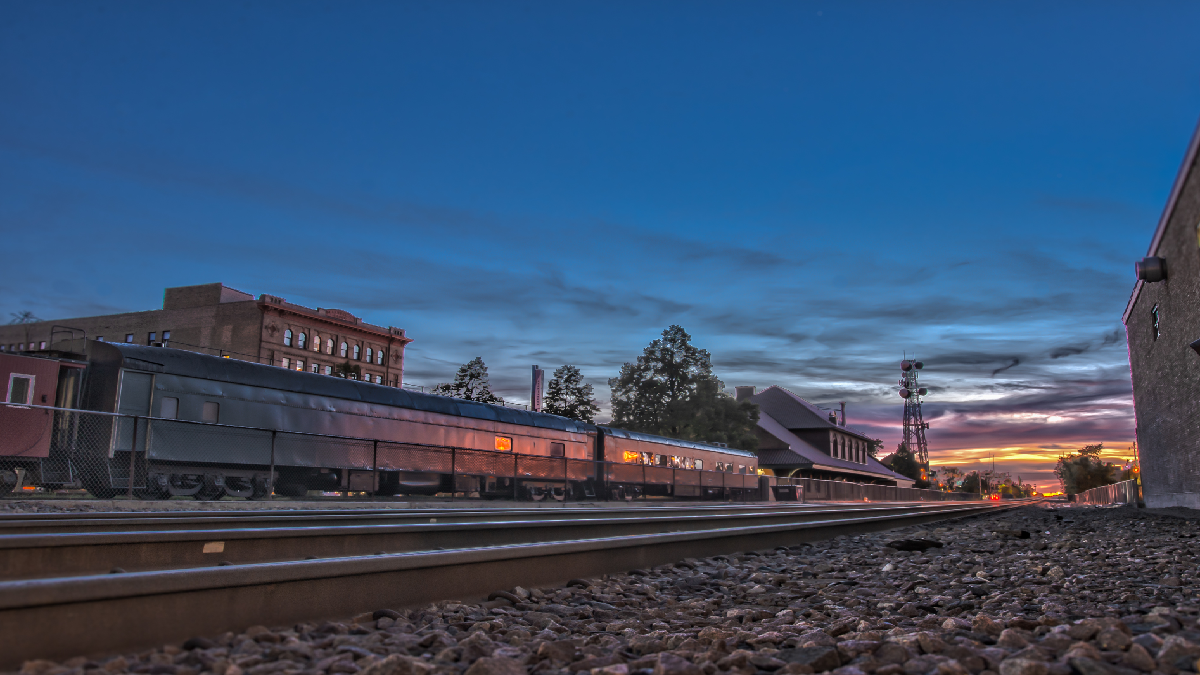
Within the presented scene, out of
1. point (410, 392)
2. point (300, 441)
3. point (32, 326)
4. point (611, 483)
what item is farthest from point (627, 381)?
point (32, 326)

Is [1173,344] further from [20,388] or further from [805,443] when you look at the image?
[805,443]

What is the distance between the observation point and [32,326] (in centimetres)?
8462

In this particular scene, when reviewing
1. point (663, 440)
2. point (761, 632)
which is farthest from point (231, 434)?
point (663, 440)

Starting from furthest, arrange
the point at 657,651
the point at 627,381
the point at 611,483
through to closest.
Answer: the point at 627,381
the point at 611,483
the point at 657,651

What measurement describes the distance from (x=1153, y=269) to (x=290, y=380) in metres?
22.9

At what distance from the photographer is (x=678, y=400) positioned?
5678cm

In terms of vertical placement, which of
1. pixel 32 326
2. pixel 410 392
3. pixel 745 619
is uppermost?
pixel 32 326

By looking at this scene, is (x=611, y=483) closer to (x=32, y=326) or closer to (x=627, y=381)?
(x=627, y=381)

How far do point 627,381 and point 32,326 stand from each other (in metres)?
68.8

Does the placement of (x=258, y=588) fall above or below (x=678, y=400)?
below

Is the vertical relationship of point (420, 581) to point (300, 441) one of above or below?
below

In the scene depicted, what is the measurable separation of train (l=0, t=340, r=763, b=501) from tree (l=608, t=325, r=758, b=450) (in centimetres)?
3027

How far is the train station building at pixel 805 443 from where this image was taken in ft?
207

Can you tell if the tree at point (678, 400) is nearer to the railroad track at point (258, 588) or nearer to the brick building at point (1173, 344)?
the brick building at point (1173, 344)
